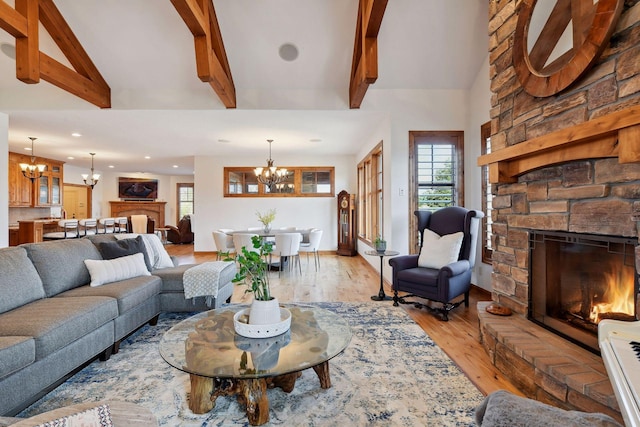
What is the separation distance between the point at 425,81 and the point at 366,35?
1.50m

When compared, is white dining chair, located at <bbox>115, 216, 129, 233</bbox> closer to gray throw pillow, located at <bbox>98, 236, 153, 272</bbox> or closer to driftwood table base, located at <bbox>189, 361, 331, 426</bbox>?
gray throw pillow, located at <bbox>98, 236, 153, 272</bbox>

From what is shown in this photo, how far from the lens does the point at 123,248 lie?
325 cm

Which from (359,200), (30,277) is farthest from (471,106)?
(30,277)

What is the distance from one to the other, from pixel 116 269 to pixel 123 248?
0.33 meters

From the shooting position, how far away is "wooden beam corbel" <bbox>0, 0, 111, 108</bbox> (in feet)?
10.4

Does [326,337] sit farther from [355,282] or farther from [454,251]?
[355,282]

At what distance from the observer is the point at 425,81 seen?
14.6ft

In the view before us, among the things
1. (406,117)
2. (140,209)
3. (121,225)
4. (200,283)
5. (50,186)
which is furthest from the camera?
(140,209)

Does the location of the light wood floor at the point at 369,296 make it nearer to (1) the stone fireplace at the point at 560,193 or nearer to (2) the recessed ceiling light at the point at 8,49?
(1) the stone fireplace at the point at 560,193

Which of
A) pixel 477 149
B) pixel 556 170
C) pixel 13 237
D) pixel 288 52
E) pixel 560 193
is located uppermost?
pixel 288 52

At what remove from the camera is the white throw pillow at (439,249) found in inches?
140

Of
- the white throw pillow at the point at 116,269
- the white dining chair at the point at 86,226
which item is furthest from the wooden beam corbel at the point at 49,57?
the white dining chair at the point at 86,226

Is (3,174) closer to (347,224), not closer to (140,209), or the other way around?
(347,224)

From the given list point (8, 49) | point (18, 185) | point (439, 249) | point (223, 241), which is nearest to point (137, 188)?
point (18, 185)
